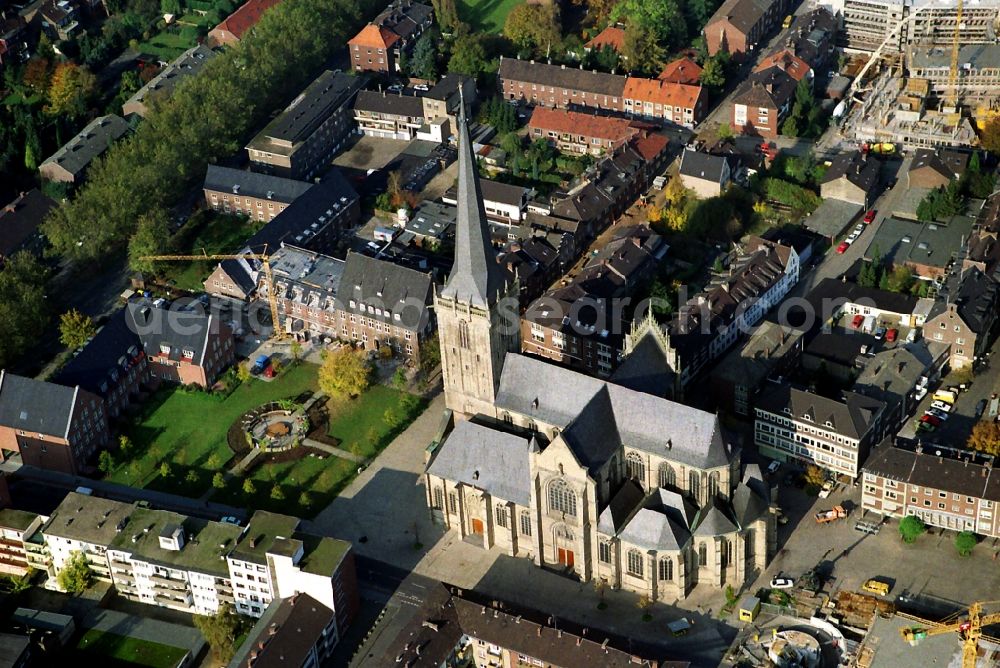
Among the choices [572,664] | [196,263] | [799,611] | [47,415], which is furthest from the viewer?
[196,263]

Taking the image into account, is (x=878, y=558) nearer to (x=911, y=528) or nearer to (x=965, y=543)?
(x=911, y=528)

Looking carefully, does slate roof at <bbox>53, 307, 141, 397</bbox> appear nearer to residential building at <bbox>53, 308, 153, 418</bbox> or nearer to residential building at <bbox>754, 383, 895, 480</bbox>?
residential building at <bbox>53, 308, 153, 418</bbox>

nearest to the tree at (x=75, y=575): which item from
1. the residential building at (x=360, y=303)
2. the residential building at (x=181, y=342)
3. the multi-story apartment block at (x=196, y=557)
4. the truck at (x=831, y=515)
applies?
the multi-story apartment block at (x=196, y=557)

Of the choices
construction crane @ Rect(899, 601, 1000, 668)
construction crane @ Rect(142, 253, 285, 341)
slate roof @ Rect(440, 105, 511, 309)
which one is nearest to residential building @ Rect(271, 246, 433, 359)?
construction crane @ Rect(142, 253, 285, 341)

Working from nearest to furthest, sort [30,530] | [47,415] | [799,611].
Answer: [799,611] → [30,530] → [47,415]

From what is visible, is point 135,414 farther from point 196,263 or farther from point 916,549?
point 916,549

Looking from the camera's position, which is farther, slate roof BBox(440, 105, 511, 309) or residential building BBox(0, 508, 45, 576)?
residential building BBox(0, 508, 45, 576)

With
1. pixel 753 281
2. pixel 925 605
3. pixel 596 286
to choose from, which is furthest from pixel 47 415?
pixel 925 605
